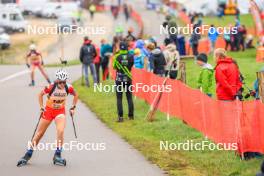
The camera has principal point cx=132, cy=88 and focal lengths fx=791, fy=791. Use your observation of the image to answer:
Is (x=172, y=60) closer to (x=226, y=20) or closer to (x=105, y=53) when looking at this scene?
(x=105, y=53)

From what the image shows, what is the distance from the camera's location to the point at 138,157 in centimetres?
1473

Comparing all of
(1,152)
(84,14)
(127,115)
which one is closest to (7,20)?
(84,14)

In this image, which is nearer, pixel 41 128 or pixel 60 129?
pixel 60 129

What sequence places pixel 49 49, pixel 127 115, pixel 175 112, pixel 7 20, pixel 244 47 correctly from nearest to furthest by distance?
pixel 175 112 < pixel 127 115 < pixel 244 47 < pixel 49 49 < pixel 7 20

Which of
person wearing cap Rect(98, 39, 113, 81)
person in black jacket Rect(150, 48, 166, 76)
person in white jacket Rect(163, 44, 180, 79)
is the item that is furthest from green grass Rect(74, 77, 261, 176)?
person wearing cap Rect(98, 39, 113, 81)

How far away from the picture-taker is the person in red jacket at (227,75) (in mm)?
15148

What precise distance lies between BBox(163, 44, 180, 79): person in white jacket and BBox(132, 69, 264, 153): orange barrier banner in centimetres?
85

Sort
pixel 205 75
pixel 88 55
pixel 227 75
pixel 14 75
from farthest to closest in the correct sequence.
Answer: pixel 14 75 → pixel 88 55 → pixel 205 75 → pixel 227 75

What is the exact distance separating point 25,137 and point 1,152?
1.96 m

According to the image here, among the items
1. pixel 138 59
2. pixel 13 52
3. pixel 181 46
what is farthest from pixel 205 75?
pixel 13 52

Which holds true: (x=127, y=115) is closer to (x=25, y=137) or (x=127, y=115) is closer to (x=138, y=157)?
(x=25, y=137)

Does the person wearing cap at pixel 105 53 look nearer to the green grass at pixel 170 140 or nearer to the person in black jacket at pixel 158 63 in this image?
the green grass at pixel 170 140

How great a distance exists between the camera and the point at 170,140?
16.5 meters

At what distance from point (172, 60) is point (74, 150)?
6.59 m
